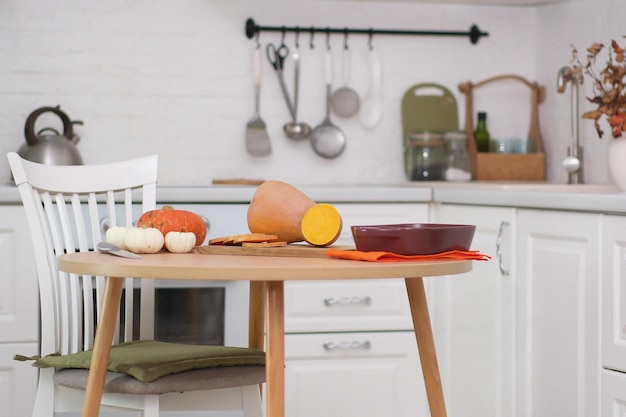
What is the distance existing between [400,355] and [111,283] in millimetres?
1454

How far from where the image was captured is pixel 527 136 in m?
→ 3.66

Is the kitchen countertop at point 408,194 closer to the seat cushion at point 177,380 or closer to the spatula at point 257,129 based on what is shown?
the spatula at point 257,129

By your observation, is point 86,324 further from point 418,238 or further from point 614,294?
point 614,294

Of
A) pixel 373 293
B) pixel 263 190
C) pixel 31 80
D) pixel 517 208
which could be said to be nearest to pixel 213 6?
pixel 31 80

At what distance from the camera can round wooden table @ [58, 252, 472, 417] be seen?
4.54ft

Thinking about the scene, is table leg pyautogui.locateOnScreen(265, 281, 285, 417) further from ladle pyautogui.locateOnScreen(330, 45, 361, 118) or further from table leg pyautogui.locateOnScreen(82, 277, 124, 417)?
ladle pyautogui.locateOnScreen(330, 45, 361, 118)

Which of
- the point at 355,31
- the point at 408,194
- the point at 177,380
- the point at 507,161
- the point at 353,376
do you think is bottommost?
the point at 353,376

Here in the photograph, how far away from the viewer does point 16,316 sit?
2717 mm

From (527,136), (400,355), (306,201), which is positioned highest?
(527,136)

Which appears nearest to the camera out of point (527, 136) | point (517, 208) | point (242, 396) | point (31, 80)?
point (242, 396)

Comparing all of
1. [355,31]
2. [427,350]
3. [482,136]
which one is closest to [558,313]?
[427,350]

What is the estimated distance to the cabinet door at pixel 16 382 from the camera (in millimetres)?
2717

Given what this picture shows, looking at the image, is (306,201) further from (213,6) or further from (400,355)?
(213,6)

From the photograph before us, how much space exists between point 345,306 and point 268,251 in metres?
1.28
